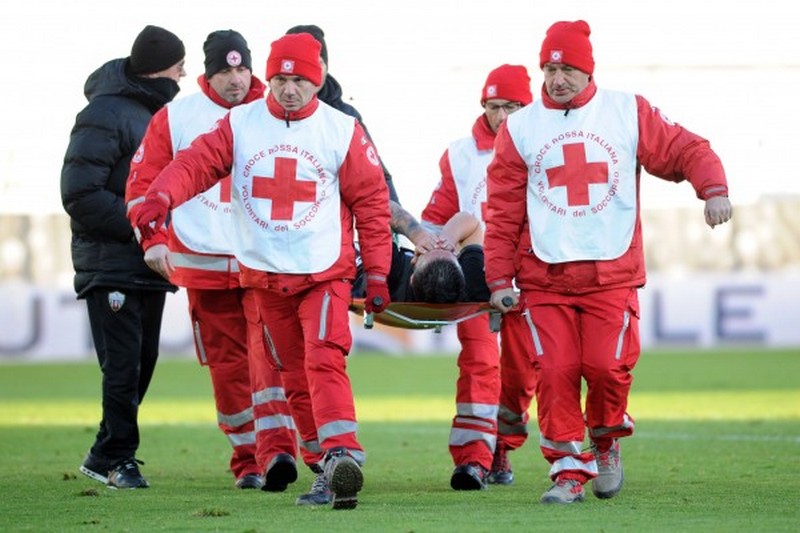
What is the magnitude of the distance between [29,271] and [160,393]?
21.6ft

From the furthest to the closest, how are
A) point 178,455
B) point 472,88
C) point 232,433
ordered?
point 472,88, point 178,455, point 232,433

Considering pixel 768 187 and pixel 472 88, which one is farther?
pixel 472 88

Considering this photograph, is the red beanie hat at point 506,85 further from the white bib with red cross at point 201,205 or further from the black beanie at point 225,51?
the white bib with red cross at point 201,205

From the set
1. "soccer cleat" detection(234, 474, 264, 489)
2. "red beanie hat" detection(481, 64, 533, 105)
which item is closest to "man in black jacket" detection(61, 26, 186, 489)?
"soccer cleat" detection(234, 474, 264, 489)

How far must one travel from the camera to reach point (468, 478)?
8.48 m

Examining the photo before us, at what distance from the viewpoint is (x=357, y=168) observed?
7.80 metres

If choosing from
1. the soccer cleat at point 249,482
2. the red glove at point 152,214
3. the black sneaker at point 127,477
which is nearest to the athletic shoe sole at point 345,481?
the red glove at point 152,214

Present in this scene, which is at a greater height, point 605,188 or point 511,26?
point 511,26

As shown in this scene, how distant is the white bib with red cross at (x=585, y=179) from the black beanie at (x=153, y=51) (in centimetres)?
228

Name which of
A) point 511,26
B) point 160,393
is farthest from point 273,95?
point 511,26

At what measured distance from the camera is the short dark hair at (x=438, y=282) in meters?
8.15

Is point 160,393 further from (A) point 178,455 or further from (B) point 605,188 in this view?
(B) point 605,188

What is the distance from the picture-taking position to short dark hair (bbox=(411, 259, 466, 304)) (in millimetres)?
8148

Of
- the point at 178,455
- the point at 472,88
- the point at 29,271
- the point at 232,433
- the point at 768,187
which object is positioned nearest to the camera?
the point at 232,433
